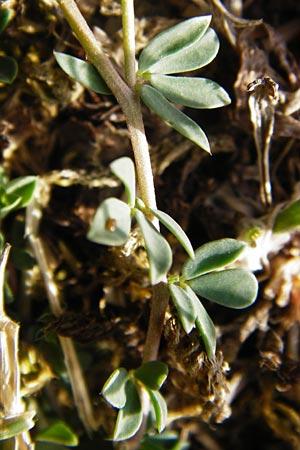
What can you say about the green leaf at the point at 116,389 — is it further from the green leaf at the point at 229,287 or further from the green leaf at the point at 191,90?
the green leaf at the point at 191,90

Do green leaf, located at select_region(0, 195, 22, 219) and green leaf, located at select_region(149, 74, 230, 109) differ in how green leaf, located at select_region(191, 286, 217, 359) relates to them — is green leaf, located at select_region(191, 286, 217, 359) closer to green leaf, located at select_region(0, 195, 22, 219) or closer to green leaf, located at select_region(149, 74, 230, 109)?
green leaf, located at select_region(149, 74, 230, 109)

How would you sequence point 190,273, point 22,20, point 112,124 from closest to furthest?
point 190,273 → point 22,20 → point 112,124

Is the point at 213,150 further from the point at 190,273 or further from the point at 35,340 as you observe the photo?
the point at 35,340

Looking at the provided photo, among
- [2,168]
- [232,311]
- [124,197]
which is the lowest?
[232,311]

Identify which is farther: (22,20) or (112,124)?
(112,124)

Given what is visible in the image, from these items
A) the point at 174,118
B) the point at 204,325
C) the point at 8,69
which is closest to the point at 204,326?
the point at 204,325

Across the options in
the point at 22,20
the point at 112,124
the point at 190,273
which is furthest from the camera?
the point at 112,124

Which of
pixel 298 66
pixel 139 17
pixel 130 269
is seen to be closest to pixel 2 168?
pixel 130 269
